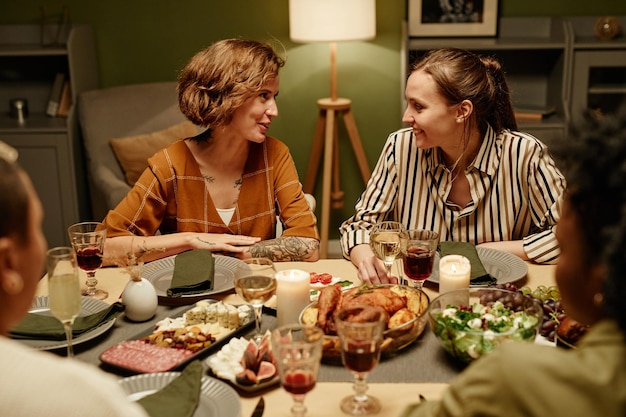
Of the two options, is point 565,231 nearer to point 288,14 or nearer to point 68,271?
point 68,271

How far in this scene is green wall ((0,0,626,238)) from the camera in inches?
168

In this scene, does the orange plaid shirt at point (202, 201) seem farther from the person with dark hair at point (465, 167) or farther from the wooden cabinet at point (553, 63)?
the wooden cabinet at point (553, 63)

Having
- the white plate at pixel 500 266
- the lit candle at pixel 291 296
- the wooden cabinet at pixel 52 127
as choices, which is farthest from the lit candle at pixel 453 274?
the wooden cabinet at pixel 52 127

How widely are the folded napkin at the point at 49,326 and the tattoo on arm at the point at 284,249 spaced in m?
0.58

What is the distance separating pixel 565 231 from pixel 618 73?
10.9 feet

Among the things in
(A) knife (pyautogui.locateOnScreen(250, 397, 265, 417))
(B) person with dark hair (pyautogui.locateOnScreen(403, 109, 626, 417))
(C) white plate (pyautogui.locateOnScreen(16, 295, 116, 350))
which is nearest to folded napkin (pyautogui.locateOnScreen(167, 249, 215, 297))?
(C) white plate (pyautogui.locateOnScreen(16, 295, 116, 350))

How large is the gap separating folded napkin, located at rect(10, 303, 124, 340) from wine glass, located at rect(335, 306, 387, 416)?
61 centimetres

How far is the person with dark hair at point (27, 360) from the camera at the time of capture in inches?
34.0

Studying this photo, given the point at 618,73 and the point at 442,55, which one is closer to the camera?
the point at 442,55

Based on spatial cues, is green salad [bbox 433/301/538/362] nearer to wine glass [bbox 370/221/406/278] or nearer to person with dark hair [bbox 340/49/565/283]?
wine glass [bbox 370/221/406/278]

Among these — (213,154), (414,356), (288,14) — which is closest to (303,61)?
(288,14)

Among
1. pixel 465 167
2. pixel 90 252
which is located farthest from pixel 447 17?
pixel 90 252

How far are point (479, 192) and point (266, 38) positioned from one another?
2.33 metres

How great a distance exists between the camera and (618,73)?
13.1ft
